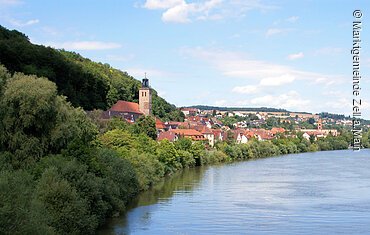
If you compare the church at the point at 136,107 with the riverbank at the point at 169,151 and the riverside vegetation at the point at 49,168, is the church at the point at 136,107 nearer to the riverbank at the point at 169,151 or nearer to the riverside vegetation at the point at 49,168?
the riverbank at the point at 169,151

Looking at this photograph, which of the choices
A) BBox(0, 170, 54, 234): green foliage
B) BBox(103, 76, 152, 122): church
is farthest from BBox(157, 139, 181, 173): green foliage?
BBox(103, 76, 152, 122): church

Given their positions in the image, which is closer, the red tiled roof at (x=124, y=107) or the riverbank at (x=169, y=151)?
the riverbank at (x=169, y=151)

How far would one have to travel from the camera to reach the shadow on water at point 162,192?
2340 cm

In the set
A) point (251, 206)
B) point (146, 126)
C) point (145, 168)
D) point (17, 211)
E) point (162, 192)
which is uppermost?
point (146, 126)

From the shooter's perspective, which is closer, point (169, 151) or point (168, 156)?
point (168, 156)

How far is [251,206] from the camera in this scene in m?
29.0

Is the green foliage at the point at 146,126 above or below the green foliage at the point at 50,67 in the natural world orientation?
below

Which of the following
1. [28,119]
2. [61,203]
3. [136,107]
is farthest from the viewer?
[136,107]

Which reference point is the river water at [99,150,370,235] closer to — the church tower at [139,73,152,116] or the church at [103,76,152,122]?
the church at [103,76,152,122]

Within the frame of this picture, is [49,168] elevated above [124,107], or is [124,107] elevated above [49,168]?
[124,107]

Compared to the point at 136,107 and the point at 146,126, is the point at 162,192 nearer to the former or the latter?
the point at 146,126

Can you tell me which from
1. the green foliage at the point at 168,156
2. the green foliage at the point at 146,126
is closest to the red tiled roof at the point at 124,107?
the green foliage at the point at 146,126

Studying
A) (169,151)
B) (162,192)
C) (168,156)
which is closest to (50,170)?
(162,192)

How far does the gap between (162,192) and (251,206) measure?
24.0 feet
